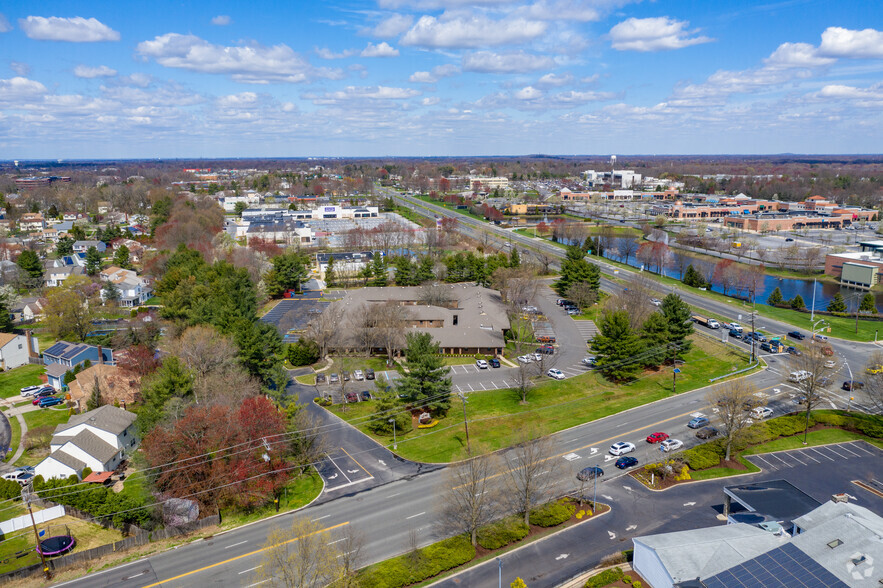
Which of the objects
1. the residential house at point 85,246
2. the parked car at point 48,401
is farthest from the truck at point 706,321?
the residential house at point 85,246

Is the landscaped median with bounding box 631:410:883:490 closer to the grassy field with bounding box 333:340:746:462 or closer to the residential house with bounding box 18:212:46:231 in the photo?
the grassy field with bounding box 333:340:746:462

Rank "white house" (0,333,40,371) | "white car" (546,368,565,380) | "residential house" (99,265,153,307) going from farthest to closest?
"residential house" (99,265,153,307), "white house" (0,333,40,371), "white car" (546,368,565,380)

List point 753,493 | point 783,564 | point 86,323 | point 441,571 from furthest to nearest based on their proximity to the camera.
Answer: point 86,323 < point 753,493 < point 441,571 < point 783,564

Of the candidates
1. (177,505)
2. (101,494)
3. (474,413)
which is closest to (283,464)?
(177,505)

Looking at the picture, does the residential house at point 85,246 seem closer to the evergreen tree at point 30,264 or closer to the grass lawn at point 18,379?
the evergreen tree at point 30,264

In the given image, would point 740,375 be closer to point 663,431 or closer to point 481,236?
point 663,431

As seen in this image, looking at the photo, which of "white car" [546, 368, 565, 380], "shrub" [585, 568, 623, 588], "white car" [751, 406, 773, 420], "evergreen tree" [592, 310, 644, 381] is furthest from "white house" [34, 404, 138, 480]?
"white car" [751, 406, 773, 420]

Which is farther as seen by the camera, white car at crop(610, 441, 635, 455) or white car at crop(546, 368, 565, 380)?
white car at crop(546, 368, 565, 380)
